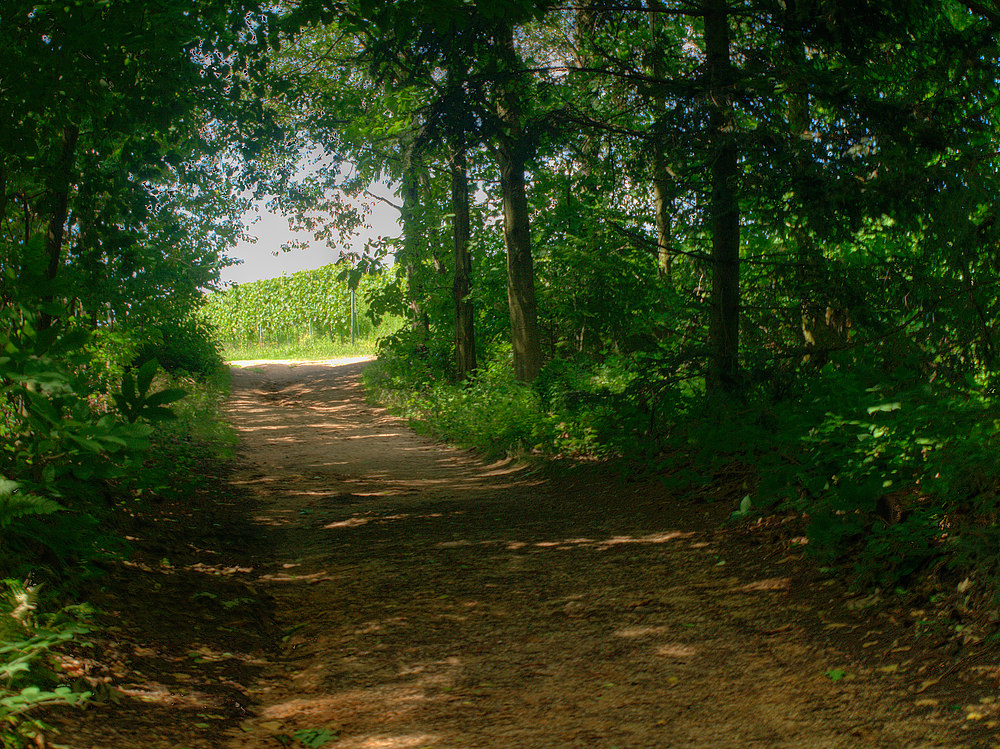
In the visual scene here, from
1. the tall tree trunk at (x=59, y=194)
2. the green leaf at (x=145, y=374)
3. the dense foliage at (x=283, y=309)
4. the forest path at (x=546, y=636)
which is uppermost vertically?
the dense foliage at (x=283, y=309)

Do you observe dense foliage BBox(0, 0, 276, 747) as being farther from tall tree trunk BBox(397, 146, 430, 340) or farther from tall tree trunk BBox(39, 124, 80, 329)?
tall tree trunk BBox(397, 146, 430, 340)

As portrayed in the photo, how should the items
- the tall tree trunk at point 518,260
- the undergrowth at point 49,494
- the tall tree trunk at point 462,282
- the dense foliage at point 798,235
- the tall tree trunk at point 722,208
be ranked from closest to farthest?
the undergrowth at point 49,494, the dense foliage at point 798,235, the tall tree trunk at point 722,208, the tall tree trunk at point 518,260, the tall tree trunk at point 462,282

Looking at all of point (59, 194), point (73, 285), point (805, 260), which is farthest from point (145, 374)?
point (805, 260)

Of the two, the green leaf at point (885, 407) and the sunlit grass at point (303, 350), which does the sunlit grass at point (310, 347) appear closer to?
the sunlit grass at point (303, 350)

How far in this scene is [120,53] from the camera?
518cm

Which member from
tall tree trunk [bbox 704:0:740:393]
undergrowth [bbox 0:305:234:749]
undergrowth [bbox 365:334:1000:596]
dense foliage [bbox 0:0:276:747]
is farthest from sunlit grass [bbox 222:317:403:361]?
undergrowth [bbox 0:305:234:749]

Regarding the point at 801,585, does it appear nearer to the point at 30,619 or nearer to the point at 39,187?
the point at 30,619

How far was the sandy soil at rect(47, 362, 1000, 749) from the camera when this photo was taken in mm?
3086

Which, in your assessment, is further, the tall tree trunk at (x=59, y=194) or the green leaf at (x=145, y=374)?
the tall tree trunk at (x=59, y=194)

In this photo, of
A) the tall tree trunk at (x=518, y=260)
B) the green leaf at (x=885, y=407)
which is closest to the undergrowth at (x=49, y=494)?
the green leaf at (x=885, y=407)

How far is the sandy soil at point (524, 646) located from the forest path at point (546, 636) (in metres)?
0.01

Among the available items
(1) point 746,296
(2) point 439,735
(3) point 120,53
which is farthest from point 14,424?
(1) point 746,296

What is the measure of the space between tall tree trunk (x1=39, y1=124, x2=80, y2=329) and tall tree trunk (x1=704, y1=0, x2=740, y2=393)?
17.7 ft

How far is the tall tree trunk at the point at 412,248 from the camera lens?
1759cm
